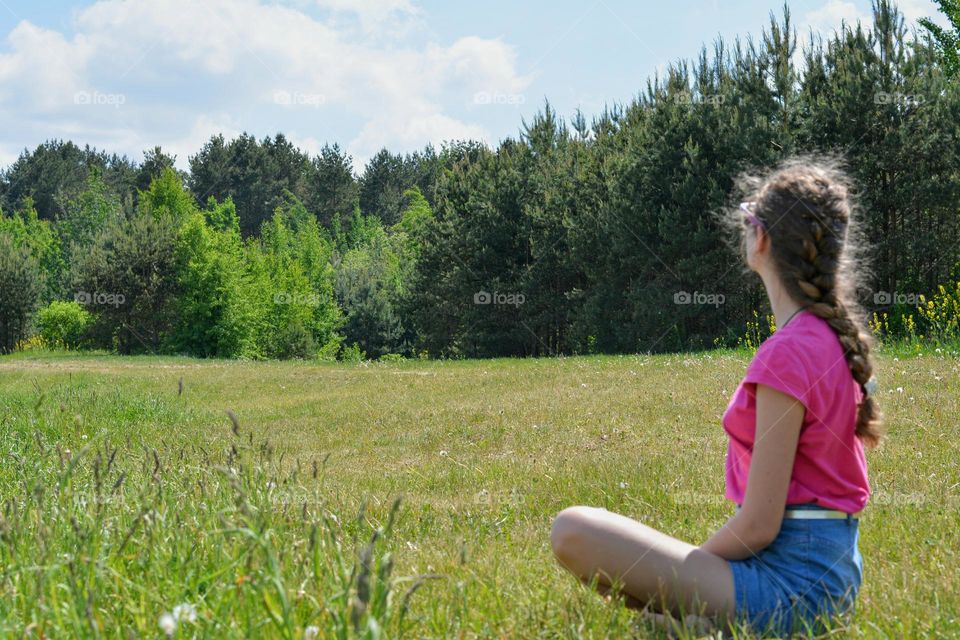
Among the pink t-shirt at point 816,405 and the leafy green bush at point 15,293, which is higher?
the leafy green bush at point 15,293

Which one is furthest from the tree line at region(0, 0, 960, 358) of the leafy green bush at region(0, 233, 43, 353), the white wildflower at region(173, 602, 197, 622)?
the white wildflower at region(173, 602, 197, 622)

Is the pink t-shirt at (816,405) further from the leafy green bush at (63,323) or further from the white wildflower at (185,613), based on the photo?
the leafy green bush at (63,323)

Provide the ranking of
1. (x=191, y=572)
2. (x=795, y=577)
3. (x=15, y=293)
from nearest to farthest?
(x=795, y=577)
(x=191, y=572)
(x=15, y=293)

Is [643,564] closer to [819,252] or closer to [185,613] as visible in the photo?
[819,252]

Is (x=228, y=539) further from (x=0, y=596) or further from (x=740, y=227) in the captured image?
(x=740, y=227)

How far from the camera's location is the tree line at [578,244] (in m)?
22.5

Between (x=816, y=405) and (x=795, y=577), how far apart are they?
0.61 meters

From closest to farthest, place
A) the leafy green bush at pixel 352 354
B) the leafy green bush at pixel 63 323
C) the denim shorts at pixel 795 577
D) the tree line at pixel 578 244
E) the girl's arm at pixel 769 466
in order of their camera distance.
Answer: the girl's arm at pixel 769 466 → the denim shorts at pixel 795 577 → the tree line at pixel 578 244 → the leafy green bush at pixel 63 323 → the leafy green bush at pixel 352 354

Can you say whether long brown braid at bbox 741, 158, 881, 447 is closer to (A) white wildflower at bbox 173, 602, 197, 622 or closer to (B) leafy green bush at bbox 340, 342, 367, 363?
(A) white wildflower at bbox 173, 602, 197, 622

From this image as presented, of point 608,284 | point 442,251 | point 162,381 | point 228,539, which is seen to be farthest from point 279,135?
point 228,539

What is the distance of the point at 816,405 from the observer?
9.48 feet

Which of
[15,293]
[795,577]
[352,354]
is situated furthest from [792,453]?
[15,293]

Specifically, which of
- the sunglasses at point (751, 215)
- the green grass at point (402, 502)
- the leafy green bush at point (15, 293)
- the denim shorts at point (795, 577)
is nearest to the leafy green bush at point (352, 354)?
the leafy green bush at point (15, 293)

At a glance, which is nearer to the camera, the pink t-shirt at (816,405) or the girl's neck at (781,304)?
the pink t-shirt at (816,405)
